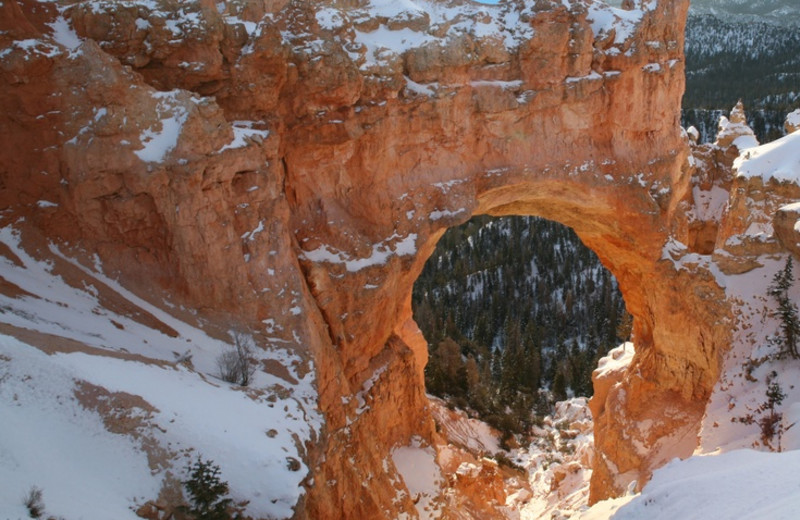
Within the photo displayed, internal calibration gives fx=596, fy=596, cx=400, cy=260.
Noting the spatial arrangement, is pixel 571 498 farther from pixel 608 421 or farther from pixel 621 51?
pixel 621 51

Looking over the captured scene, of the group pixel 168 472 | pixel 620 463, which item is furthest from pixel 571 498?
pixel 168 472

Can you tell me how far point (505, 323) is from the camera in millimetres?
52312

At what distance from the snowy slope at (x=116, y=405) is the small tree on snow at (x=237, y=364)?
195mm

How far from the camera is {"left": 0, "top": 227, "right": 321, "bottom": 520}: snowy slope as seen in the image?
→ 828 centimetres

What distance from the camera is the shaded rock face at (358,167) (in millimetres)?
12570

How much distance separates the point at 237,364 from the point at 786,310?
13448 mm

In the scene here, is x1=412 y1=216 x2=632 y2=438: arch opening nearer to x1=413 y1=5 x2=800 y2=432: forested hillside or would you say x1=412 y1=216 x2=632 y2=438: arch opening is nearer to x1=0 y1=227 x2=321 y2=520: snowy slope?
x1=413 y1=5 x2=800 y2=432: forested hillside

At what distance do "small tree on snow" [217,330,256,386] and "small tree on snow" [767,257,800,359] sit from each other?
513 inches

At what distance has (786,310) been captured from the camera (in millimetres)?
15086

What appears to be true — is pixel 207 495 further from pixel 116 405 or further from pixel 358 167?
pixel 358 167

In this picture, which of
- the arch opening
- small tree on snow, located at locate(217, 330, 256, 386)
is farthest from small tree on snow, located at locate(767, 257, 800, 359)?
the arch opening

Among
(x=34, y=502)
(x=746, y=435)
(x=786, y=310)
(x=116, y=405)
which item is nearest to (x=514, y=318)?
(x=786, y=310)

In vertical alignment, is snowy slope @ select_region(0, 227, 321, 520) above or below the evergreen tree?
above

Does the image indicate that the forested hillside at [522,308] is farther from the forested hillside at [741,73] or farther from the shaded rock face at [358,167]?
the shaded rock face at [358,167]
